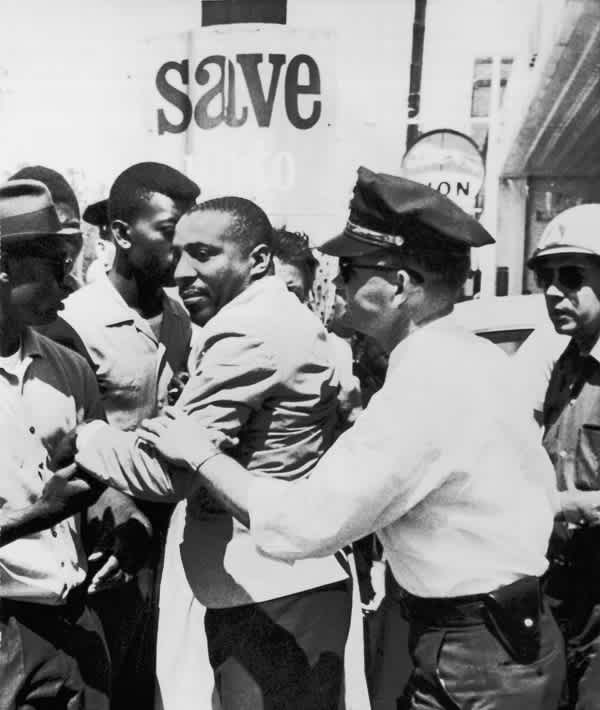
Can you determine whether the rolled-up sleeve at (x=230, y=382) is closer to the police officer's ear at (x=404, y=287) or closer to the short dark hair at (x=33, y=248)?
the police officer's ear at (x=404, y=287)

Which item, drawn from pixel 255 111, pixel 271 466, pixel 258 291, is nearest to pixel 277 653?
pixel 271 466

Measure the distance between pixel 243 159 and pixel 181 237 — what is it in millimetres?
1111

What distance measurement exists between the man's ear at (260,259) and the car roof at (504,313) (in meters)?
1.78

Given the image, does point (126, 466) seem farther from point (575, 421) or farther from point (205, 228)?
point (575, 421)

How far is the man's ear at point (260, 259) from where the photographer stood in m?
2.37

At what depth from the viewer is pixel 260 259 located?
2395 millimetres

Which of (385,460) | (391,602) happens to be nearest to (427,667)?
(385,460)

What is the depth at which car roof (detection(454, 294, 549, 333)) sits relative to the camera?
3.99 metres

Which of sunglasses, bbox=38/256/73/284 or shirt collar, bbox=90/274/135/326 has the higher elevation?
sunglasses, bbox=38/256/73/284

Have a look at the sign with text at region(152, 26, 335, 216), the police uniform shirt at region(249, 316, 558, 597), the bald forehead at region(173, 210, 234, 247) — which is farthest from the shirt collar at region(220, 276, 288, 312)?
the sign with text at region(152, 26, 335, 216)

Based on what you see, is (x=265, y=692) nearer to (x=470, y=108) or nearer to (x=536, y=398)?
(x=536, y=398)

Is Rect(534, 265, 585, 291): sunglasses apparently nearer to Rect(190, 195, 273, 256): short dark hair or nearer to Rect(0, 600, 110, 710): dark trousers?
Rect(190, 195, 273, 256): short dark hair

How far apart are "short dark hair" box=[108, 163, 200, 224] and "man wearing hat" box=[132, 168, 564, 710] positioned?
4.50ft

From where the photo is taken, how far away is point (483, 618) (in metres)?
1.72
